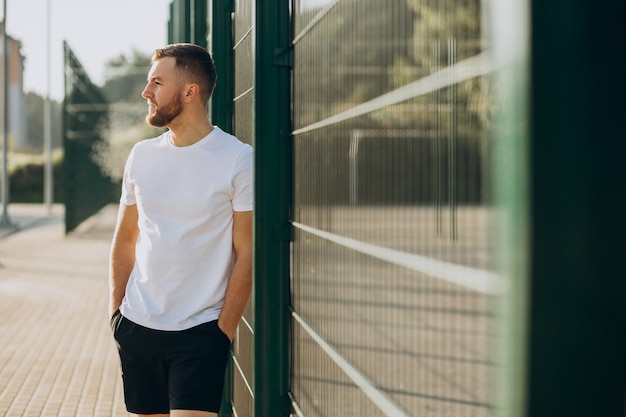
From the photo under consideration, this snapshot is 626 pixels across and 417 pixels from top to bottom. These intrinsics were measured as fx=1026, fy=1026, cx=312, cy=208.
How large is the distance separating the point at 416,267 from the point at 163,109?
182 cm

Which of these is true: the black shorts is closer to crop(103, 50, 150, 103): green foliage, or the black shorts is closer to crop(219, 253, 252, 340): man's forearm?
crop(219, 253, 252, 340): man's forearm

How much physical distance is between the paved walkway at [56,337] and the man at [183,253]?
300 centimetres

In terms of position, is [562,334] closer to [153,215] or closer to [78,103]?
[153,215]

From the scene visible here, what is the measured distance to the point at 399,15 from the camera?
5.60ft

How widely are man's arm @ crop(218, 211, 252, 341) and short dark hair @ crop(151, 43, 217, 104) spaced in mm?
445

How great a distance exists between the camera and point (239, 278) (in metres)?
3.20

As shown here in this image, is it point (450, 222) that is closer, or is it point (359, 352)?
point (450, 222)

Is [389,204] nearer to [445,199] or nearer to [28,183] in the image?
[445,199]

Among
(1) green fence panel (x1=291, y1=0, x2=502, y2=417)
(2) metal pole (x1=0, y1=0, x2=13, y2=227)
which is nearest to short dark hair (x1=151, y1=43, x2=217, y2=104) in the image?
(1) green fence panel (x1=291, y1=0, x2=502, y2=417)

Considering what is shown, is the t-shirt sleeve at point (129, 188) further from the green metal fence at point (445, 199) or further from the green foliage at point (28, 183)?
the green foliage at point (28, 183)

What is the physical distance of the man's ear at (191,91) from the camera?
3.30 metres

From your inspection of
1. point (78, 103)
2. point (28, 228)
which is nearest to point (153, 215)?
point (78, 103)

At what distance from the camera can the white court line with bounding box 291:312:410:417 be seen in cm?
188

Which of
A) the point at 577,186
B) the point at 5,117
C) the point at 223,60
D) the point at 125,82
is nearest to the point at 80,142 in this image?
the point at 5,117
